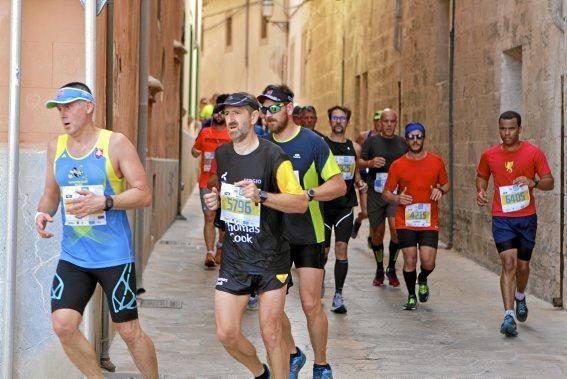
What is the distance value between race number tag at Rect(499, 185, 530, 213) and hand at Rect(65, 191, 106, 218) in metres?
4.62

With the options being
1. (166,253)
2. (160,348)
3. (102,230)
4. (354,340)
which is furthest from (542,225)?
(102,230)

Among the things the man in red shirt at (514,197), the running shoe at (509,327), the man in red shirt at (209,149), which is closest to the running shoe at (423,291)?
the man in red shirt at (514,197)

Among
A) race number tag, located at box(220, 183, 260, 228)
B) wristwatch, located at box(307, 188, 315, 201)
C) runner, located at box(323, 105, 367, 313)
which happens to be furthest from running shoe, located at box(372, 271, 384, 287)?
race number tag, located at box(220, 183, 260, 228)

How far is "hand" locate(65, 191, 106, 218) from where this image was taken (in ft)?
20.6

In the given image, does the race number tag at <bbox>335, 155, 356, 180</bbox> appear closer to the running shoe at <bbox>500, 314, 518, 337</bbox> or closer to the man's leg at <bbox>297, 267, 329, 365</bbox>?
the running shoe at <bbox>500, 314, 518, 337</bbox>

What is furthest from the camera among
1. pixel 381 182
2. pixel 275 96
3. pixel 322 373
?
pixel 381 182

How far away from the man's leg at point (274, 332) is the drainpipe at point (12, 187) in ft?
5.14

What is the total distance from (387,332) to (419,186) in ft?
5.68

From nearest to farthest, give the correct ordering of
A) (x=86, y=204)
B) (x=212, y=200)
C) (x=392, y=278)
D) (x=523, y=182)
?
(x=86, y=204), (x=212, y=200), (x=523, y=182), (x=392, y=278)

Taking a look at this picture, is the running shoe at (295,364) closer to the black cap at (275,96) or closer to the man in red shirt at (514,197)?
the black cap at (275,96)

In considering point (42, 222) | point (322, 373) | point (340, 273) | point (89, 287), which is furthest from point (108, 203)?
point (340, 273)

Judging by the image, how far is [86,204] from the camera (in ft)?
20.6

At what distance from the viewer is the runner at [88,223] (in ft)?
21.2

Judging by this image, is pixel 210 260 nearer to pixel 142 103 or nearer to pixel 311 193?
pixel 142 103
